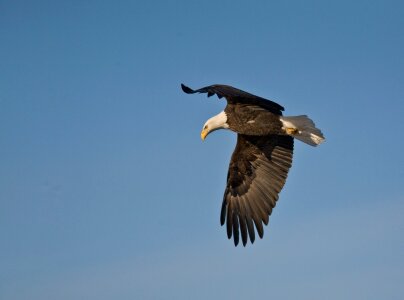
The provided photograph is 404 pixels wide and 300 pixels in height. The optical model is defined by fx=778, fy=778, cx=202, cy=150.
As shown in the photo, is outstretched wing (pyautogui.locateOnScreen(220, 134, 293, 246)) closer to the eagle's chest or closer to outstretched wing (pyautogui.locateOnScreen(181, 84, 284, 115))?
the eagle's chest

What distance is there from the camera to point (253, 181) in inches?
520

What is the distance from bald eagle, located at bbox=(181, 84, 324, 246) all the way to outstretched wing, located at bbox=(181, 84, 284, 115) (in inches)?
0.6

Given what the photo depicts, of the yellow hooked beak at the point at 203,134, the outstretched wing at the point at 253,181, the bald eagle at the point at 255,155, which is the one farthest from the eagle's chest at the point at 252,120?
the outstretched wing at the point at 253,181

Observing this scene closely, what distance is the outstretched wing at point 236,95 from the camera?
34.7ft

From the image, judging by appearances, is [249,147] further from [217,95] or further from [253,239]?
[217,95]

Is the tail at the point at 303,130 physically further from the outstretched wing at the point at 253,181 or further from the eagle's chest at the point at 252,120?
the outstretched wing at the point at 253,181

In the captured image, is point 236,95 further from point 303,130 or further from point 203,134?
point 203,134

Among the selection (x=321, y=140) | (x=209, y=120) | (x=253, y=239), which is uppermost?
(x=209, y=120)

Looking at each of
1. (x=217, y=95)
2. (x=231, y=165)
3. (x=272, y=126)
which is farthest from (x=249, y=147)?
(x=217, y=95)

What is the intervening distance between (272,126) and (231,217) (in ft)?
6.04

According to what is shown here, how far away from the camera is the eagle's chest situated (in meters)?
11.9

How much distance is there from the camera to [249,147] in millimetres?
13234

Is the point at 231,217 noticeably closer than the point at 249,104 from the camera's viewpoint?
No

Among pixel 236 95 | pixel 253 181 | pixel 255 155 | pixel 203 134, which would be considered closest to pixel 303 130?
pixel 255 155
